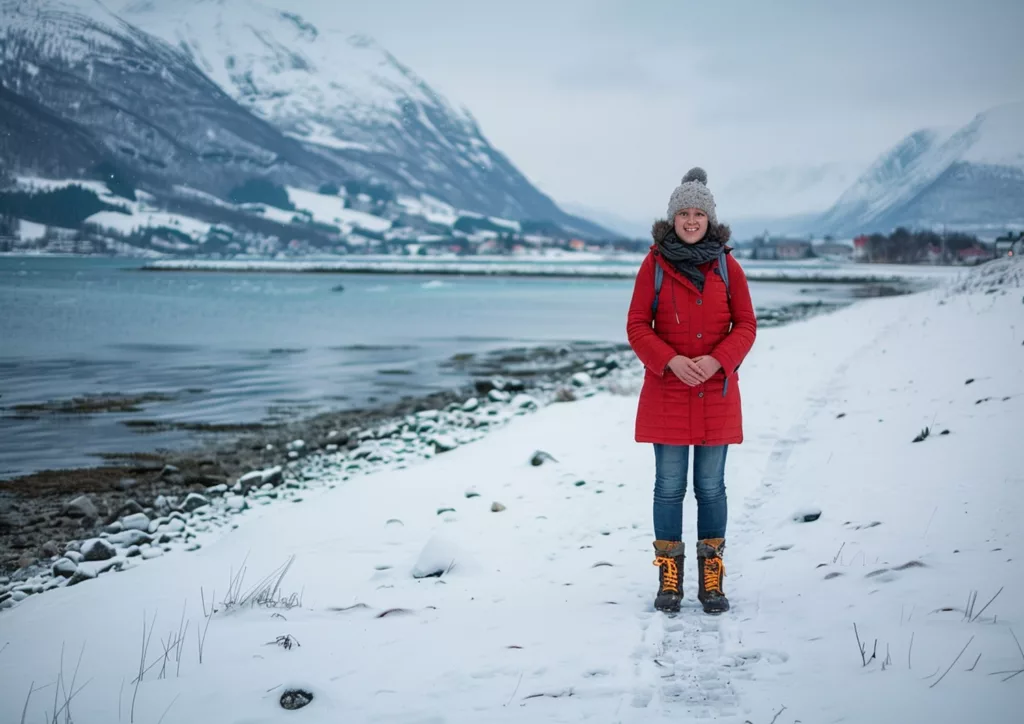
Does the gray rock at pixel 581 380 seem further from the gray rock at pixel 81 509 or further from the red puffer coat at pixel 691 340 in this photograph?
the red puffer coat at pixel 691 340

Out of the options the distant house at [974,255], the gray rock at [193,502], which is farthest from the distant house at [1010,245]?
the gray rock at [193,502]

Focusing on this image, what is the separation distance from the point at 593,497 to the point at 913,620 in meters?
3.86

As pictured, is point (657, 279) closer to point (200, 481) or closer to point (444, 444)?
point (444, 444)

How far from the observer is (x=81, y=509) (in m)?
8.45

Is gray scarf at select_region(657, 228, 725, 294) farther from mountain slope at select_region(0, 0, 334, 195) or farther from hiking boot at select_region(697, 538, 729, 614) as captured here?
mountain slope at select_region(0, 0, 334, 195)

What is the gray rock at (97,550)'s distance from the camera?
22.7 ft

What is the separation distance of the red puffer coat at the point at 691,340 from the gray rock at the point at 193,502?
6691mm

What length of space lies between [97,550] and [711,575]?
608cm

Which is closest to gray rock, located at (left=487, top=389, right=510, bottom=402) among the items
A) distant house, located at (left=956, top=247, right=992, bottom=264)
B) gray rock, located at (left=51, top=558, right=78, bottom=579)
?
gray rock, located at (left=51, top=558, right=78, bottom=579)

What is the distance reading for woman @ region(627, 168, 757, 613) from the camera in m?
4.12

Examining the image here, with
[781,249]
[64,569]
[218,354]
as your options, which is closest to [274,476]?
[64,569]

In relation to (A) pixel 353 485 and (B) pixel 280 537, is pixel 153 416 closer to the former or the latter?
(A) pixel 353 485

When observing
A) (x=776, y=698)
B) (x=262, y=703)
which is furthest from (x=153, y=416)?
(x=776, y=698)

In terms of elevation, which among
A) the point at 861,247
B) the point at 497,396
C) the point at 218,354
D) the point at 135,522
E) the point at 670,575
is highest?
the point at 861,247
